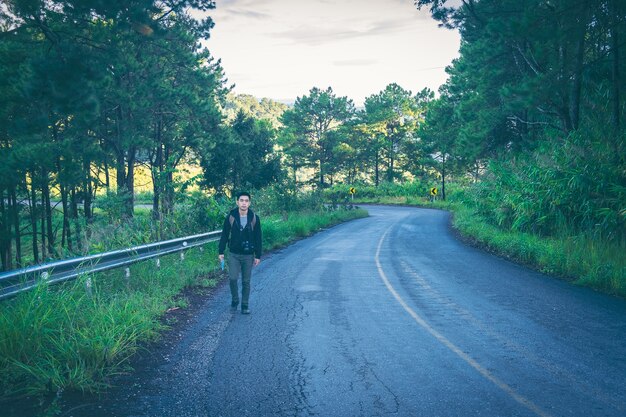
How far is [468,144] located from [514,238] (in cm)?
1144

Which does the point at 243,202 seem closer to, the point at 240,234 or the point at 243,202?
the point at 243,202

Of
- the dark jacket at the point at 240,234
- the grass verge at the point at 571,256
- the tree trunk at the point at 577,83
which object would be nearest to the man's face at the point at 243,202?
the dark jacket at the point at 240,234

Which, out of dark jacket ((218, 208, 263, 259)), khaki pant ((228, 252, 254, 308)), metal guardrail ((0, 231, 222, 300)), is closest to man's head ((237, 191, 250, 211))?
dark jacket ((218, 208, 263, 259))

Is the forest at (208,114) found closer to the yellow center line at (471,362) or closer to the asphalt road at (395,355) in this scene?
the asphalt road at (395,355)

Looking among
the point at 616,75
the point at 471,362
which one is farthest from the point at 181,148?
the point at 471,362

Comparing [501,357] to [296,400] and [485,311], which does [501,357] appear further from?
[296,400]

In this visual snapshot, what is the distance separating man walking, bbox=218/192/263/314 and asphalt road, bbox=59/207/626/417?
626 mm

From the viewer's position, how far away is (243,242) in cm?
749

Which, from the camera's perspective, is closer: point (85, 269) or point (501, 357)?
point (501, 357)

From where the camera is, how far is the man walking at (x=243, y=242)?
24.6ft

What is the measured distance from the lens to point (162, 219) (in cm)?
1371

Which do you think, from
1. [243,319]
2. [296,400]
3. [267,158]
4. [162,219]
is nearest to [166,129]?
[267,158]

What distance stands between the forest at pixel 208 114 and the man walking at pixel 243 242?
4188mm

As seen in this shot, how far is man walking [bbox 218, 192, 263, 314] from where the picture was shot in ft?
24.6
